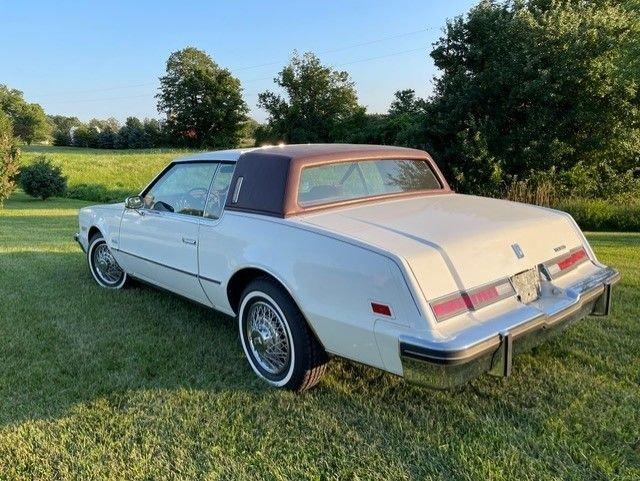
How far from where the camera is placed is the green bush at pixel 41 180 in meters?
19.2

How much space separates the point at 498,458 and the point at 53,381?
2.75 m

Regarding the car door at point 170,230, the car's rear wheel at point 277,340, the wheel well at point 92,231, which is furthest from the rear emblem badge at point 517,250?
the wheel well at point 92,231

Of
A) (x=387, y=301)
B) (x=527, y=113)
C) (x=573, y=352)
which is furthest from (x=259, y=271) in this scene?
(x=527, y=113)

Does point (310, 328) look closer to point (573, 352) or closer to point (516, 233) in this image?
point (516, 233)

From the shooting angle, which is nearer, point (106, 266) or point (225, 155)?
point (225, 155)

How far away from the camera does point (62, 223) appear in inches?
468

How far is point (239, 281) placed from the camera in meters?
3.52

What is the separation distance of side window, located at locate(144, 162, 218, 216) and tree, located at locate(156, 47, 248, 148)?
59.7 metres

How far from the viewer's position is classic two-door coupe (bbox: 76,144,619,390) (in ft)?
8.37

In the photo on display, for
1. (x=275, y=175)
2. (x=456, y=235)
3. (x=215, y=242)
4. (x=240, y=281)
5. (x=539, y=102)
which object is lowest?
(x=240, y=281)

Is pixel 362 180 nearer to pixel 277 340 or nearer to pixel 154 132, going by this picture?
pixel 277 340

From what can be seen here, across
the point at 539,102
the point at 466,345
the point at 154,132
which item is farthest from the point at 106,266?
the point at 154,132

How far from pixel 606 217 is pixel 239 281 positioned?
11.7 m

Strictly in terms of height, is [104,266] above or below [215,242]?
below
